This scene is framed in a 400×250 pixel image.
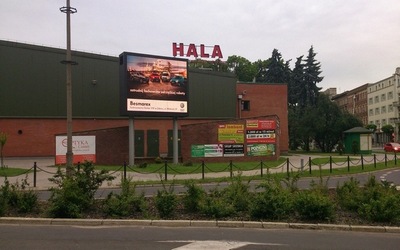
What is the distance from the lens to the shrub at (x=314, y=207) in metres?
9.88

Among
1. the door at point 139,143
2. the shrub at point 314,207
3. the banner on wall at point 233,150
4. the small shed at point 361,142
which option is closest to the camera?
the shrub at point 314,207

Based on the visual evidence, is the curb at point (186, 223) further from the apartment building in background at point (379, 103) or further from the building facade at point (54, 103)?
the apartment building in background at point (379, 103)

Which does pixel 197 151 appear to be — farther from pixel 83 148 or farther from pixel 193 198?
pixel 193 198

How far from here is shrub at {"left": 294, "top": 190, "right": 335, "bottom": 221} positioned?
9.88 m

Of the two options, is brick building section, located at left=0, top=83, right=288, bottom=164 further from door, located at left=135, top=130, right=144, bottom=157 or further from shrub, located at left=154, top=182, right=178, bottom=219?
shrub, located at left=154, top=182, right=178, bottom=219

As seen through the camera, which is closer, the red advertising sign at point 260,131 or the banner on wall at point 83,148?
the banner on wall at point 83,148

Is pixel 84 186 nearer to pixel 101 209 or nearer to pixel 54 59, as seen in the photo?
pixel 101 209

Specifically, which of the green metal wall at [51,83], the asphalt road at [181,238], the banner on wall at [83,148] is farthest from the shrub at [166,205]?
the green metal wall at [51,83]

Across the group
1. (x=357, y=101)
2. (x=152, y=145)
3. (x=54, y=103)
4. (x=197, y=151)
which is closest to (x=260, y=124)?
(x=197, y=151)

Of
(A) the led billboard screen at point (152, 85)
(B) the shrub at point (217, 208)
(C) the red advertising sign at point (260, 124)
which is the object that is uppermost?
(A) the led billboard screen at point (152, 85)

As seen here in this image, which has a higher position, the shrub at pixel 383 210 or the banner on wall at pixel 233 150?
the banner on wall at pixel 233 150

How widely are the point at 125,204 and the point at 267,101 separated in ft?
143

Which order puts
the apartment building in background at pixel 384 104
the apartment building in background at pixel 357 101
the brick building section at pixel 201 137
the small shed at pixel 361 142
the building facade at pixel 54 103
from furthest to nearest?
the apartment building in background at pixel 357 101 → the apartment building in background at pixel 384 104 → the small shed at pixel 361 142 → the building facade at pixel 54 103 → the brick building section at pixel 201 137

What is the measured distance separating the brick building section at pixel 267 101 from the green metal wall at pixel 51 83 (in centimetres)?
882
